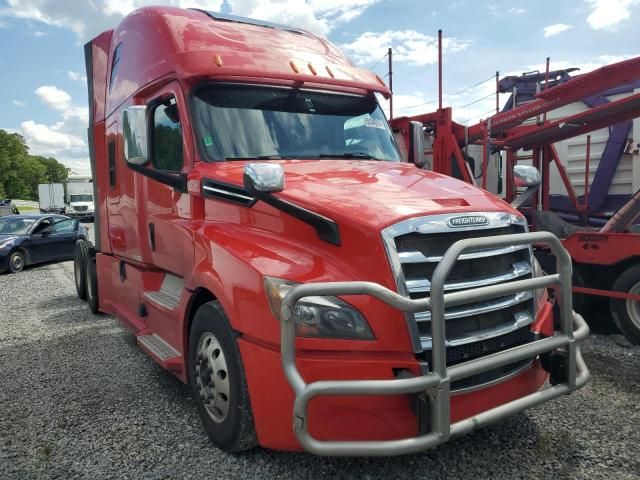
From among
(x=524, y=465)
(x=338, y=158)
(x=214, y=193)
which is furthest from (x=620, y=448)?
(x=214, y=193)

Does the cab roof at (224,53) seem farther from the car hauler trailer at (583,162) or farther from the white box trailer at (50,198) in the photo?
the white box trailer at (50,198)

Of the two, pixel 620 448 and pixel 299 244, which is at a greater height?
pixel 299 244

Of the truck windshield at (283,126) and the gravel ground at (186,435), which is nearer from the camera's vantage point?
the gravel ground at (186,435)

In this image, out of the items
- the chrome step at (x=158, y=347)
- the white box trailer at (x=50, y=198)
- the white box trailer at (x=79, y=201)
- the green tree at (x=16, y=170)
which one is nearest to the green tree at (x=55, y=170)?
the green tree at (x=16, y=170)

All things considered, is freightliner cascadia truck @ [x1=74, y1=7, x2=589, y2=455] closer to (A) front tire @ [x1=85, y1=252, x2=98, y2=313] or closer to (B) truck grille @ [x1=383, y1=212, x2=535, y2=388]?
(B) truck grille @ [x1=383, y1=212, x2=535, y2=388]

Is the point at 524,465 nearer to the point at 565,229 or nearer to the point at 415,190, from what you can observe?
the point at 415,190

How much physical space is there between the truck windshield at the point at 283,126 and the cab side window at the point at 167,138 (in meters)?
0.29

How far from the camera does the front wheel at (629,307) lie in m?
5.16

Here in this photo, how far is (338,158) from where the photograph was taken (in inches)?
159

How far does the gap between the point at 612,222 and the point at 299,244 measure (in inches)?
170

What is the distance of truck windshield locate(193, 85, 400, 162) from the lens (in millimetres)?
3809

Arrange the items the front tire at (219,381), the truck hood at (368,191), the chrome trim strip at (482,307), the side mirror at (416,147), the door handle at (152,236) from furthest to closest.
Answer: the side mirror at (416,147) < the door handle at (152,236) < the front tire at (219,381) < the truck hood at (368,191) < the chrome trim strip at (482,307)

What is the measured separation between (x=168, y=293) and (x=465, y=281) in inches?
105

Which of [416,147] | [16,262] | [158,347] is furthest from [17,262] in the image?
[416,147]
